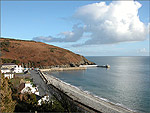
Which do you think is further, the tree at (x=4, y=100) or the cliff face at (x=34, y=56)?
the cliff face at (x=34, y=56)

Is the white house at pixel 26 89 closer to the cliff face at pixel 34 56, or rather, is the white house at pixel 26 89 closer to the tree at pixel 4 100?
the tree at pixel 4 100

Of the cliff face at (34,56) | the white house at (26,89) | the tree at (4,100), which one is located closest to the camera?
the tree at (4,100)

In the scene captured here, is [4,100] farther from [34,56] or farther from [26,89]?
[34,56]

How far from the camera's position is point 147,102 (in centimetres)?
2417

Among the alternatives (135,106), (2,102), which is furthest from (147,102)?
(2,102)

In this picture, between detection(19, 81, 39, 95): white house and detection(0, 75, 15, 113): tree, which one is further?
detection(19, 81, 39, 95): white house

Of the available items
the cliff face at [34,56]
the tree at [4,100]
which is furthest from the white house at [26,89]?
the cliff face at [34,56]

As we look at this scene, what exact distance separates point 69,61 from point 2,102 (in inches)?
3270

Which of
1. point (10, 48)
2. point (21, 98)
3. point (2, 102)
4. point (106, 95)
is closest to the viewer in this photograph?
point (2, 102)

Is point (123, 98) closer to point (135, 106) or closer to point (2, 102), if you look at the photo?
point (135, 106)

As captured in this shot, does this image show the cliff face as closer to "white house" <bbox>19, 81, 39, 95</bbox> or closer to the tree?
"white house" <bbox>19, 81, 39, 95</bbox>

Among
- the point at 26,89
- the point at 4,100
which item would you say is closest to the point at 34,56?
the point at 26,89

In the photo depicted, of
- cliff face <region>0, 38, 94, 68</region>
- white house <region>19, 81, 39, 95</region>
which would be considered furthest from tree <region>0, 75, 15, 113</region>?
cliff face <region>0, 38, 94, 68</region>

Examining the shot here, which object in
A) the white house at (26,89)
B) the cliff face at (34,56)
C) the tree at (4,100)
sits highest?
the cliff face at (34,56)
